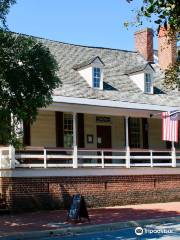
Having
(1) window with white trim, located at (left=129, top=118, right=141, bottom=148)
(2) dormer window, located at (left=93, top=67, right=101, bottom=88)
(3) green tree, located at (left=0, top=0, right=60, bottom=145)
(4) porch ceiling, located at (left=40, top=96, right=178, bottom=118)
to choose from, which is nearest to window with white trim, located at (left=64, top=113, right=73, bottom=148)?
(4) porch ceiling, located at (left=40, top=96, right=178, bottom=118)

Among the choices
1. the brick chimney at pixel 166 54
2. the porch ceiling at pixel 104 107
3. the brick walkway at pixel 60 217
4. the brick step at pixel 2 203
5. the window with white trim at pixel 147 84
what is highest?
the brick chimney at pixel 166 54

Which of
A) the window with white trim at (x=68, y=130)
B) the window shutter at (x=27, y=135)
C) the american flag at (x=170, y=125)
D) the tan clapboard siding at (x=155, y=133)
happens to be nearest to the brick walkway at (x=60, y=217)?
the american flag at (x=170, y=125)

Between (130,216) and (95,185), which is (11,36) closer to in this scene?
(130,216)

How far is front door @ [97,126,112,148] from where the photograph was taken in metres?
27.0

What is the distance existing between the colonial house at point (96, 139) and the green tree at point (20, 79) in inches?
207

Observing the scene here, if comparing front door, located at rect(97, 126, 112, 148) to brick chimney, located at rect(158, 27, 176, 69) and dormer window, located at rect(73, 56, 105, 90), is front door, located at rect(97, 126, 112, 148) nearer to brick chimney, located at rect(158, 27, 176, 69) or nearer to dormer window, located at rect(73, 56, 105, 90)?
dormer window, located at rect(73, 56, 105, 90)

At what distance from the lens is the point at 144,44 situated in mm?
33812

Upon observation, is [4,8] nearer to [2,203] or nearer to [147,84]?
[2,203]

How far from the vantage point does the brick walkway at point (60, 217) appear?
50.7 ft

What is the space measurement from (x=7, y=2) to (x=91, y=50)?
1655cm

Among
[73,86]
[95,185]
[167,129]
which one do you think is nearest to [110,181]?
[95,185]

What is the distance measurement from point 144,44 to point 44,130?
1199 cm

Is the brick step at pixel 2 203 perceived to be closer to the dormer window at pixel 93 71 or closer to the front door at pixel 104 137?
the front door at pixel 104 137

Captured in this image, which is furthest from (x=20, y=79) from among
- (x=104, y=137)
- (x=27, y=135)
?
(x=104, y=137)
